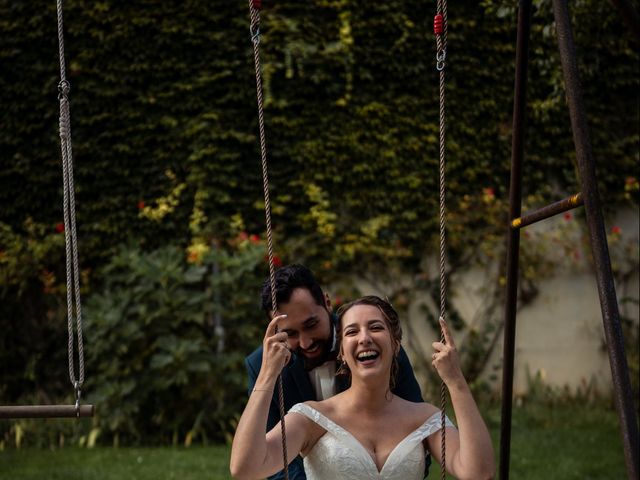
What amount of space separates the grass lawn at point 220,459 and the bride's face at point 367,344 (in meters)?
2.36

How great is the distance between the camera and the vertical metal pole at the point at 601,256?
1.79 meters

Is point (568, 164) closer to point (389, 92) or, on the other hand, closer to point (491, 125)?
point (491, 125)

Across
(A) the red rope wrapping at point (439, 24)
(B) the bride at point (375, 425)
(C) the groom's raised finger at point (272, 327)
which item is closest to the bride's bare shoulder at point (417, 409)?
(B) the bride at point (375, 425)

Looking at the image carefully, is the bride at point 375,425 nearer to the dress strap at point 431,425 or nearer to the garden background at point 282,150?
the dress strap at point 431,425

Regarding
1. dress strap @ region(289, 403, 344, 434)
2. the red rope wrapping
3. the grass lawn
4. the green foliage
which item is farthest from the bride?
the green foliage

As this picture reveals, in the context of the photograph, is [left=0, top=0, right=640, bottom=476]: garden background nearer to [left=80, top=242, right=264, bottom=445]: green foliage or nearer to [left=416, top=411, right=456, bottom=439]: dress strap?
[left=80, top=242, right=264, bottom=445]: green foliage

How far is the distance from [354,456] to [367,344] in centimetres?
32

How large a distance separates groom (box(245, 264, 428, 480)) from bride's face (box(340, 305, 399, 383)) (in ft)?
1.51

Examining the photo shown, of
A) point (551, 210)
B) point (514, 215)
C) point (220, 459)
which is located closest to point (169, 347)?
point (220, 459)

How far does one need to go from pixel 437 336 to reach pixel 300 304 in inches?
155

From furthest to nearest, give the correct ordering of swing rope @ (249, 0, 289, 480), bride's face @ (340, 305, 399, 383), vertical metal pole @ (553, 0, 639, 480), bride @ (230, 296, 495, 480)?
bride's face @ (340, 305, 399, 383) < bride @ (230, 296, 495, 480) < swing rope @ (249, 0, 289, 480) < vertical metal pole @ (553, 0, 639, 480)

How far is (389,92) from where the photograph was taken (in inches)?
264

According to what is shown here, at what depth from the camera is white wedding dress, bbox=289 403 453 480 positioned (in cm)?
247

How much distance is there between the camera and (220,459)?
5.00m
